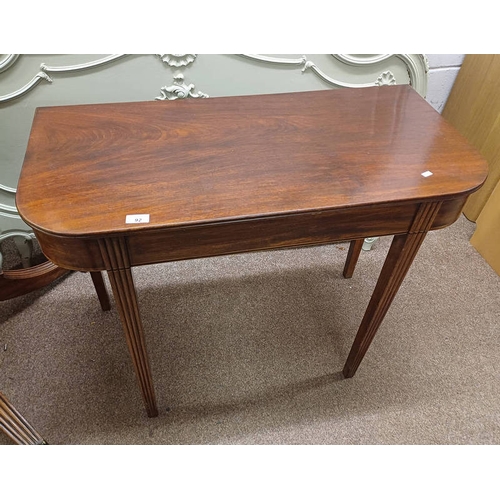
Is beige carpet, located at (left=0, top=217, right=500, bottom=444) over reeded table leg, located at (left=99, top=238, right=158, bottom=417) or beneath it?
beneath

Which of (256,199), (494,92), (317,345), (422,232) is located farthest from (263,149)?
(494,92)

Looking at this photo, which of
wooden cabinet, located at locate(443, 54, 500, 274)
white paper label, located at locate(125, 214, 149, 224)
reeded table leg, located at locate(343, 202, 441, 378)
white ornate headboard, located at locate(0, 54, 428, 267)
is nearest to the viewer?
white paper label, located at locate(125, 214, 149, 224)

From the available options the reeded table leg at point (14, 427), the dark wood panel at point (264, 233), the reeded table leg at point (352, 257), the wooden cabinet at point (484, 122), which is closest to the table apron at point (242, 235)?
the dark wood panel at point (264, 233)

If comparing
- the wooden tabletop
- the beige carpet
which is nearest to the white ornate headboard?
the wooden tabletop

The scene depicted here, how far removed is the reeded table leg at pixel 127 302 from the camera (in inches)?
28.9

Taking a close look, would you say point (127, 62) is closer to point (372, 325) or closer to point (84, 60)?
point (84, 60)

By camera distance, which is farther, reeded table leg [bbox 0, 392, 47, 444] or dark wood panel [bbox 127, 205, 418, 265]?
reeded table leg [bbox 0, 392, 47, 444]

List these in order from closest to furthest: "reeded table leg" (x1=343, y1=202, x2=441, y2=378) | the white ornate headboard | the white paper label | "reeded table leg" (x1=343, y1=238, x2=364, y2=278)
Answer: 1. the white paper label
2. "reeded table leg" (x1=343, y1=202, x2=441, y2=378)
3. the white ornate headboard
4. "reeded table leg" (x1=343, y1=238, x2=364, y2=278)

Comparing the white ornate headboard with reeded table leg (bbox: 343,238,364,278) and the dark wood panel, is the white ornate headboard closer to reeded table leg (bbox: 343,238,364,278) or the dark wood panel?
reeded table leg (bbox: 343,238,364,278)

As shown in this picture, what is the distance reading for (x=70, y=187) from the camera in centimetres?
77

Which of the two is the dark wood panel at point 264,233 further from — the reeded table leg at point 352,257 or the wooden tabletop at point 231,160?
the reeded table leg at point 352,257

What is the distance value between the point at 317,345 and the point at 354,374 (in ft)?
0.49

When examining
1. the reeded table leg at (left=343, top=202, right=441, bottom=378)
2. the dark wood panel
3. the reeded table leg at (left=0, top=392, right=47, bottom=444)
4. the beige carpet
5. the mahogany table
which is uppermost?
the mahogany table

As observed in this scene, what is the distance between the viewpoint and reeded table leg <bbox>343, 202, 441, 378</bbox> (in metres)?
0.85
